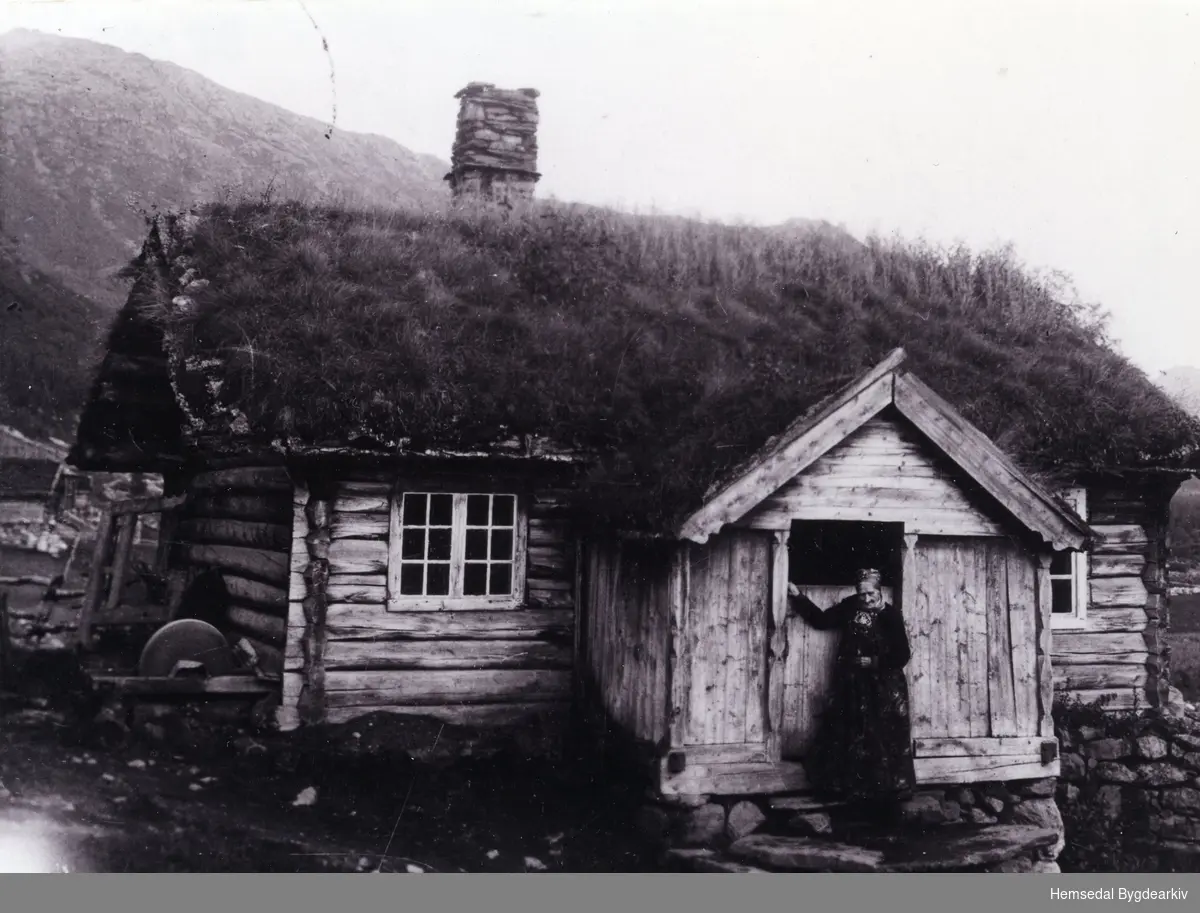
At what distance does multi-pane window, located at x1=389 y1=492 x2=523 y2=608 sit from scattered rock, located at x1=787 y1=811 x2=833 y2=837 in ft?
11.5

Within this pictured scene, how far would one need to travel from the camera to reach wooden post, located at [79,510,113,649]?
11.8m

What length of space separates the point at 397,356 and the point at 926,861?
248 inches

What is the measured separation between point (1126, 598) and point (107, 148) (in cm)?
4922

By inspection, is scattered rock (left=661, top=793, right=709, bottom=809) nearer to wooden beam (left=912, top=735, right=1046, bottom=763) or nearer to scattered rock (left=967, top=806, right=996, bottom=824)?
wooden beam (left=912, top=735, right=1046, bottom=763)

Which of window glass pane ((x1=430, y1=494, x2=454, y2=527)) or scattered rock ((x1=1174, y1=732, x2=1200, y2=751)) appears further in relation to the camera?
scattered rock ((x1=1174, y1=732, x2=1200, y2=751))

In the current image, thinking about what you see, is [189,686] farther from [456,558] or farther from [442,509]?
[442,509]

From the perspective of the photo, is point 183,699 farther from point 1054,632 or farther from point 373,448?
point 1054,632

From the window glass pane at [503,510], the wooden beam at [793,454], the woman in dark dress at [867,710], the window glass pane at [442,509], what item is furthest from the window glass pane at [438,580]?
the woman in dark dress at [867,710]

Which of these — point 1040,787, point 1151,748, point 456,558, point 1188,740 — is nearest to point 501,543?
point 456,558

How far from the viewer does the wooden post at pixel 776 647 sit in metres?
8.14

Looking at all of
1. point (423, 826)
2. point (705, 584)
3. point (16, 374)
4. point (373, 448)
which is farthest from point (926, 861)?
point (16, 374)

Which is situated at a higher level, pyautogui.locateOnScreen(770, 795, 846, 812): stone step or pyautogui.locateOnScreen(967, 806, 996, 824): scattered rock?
pyautogui.locateOnScreen(770, 795, 846, 812): stone step

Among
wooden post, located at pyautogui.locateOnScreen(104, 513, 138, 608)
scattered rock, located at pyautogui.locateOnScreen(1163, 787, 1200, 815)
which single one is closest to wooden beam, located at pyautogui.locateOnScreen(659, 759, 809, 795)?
scattered rock, located at pyautogui.locateOnScreen(1163, 787, 1200, 815)
